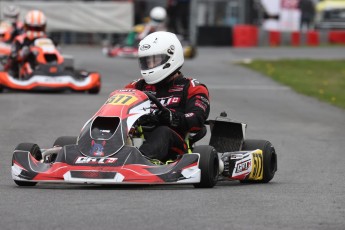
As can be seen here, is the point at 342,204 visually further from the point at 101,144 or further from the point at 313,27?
the point at 313,27

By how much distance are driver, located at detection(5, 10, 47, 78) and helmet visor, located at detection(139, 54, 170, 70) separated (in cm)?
1055

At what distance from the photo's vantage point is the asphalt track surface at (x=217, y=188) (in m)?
6.55

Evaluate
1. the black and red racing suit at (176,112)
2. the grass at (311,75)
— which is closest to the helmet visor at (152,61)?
the black and red racing suit at (176,112)

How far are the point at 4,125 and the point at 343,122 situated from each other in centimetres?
478

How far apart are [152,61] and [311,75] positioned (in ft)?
54.3

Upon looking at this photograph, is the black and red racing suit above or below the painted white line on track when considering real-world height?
above

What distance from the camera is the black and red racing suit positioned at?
8570 mm

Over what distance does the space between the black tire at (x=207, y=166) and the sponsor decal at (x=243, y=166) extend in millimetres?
630

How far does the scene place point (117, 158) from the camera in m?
8.13

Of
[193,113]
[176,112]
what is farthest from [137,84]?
[193,113]

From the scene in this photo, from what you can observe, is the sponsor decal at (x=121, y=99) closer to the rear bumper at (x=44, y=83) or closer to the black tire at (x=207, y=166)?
the black tire at (x=207, y=166)

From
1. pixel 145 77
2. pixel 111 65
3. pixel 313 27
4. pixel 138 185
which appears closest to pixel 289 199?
pixel 138 185

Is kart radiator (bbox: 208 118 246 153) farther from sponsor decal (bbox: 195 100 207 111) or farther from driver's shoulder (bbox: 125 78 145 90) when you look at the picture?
driver's shoulder (bbox: 125 78 145 90)

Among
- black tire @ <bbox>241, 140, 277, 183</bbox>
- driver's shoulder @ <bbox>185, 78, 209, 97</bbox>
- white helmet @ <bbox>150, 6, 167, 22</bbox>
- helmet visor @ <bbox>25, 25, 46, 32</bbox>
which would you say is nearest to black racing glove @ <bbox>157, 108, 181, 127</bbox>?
driver's shoulder @ <bbox>185, 78, 209, 97</bbox>
